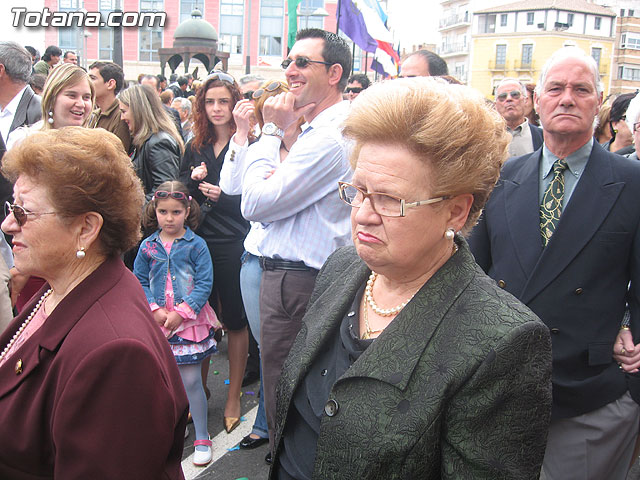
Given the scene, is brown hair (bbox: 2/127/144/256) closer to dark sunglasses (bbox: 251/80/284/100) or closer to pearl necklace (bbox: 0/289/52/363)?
pearl necklace (bbox: 0/289/52/363)

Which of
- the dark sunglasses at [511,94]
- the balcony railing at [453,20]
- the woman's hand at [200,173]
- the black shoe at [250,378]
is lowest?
the black shoe at [250,378]

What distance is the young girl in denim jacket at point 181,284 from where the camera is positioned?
3.83 m

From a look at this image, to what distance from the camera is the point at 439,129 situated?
1.61m

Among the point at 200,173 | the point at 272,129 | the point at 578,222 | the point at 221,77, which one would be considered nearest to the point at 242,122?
the point at 272,129

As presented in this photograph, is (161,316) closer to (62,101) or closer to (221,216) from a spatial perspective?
(221,216)

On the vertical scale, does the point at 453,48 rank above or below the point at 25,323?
above

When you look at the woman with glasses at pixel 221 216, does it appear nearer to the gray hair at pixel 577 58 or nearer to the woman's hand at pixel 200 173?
the woman's hand at pixel 200 173

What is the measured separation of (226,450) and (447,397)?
2703 mm

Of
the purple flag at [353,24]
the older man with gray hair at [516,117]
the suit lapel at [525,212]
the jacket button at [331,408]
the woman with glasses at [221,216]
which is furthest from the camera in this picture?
the purple flag at [353,24]

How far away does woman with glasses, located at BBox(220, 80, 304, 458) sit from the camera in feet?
11.5

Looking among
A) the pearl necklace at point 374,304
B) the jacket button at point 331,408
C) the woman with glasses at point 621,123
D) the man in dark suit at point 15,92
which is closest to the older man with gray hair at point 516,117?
the woman with glasses at point 621,123

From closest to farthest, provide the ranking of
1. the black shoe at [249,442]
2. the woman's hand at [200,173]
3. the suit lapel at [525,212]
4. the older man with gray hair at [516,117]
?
1. the suit lapel at [525,212]
2. the black shoe at [249,442]
3. the woman's hand at [200,173]
4. the older man with gray hair at [516,117]

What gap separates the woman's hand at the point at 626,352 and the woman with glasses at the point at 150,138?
3266 millimetres

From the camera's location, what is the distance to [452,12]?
295ft
